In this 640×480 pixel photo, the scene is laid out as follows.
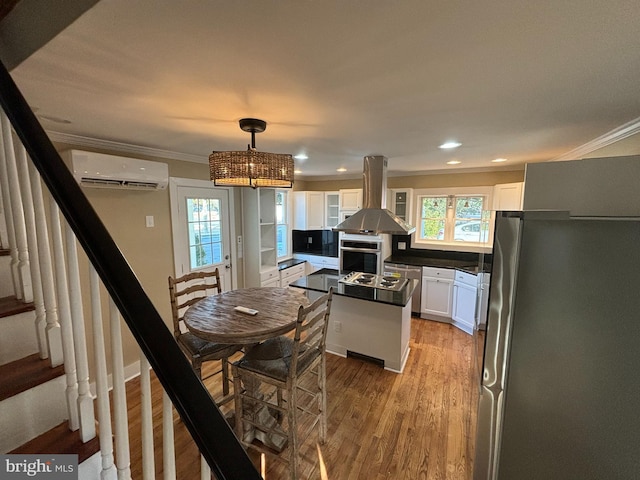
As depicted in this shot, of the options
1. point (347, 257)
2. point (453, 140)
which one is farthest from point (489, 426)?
point (347, 257)

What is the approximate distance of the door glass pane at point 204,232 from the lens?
3.42 meters

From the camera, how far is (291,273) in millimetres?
4844

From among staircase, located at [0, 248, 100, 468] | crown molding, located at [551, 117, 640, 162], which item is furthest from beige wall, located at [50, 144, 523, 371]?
crown molding, located at [551, 117, 640, 162]

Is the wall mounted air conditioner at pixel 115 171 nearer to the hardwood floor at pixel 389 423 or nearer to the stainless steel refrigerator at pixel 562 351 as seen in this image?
the hardwood floor at pixel 389 423

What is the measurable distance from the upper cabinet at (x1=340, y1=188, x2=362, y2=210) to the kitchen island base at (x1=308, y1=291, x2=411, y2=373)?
82.9 inches

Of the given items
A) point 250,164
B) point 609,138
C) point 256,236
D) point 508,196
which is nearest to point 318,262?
point 256,236

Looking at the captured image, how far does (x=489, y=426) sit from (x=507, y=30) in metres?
1.60

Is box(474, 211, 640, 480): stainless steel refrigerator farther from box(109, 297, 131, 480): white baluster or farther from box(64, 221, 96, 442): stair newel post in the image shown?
box(64, 221, 96, 442): stair newel post

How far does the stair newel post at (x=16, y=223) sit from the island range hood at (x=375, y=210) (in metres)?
2.65

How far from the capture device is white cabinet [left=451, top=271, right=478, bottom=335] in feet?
12.1

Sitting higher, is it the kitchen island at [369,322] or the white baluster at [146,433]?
the white baluster at [146,433]

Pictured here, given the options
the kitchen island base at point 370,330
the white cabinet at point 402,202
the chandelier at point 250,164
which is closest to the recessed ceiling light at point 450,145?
the chandelier at point 250,164

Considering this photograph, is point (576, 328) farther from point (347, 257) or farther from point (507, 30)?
point (347, 257)

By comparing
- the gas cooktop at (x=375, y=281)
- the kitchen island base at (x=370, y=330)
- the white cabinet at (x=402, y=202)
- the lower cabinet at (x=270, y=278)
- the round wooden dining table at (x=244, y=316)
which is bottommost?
the kitchen island base at (x=370, y=330)
